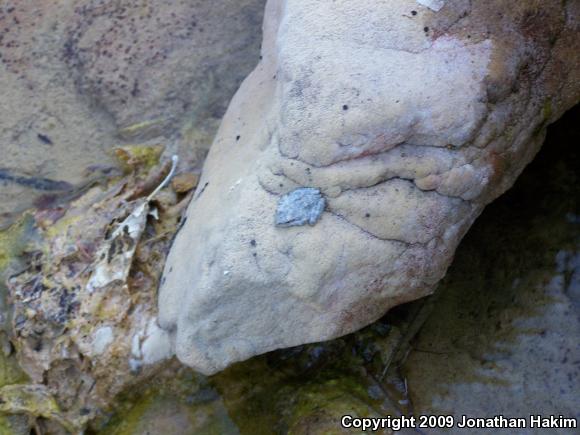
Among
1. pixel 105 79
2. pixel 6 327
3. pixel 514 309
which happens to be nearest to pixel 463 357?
pixel 514 309

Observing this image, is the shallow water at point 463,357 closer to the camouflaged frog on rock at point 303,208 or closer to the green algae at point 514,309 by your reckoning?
the green algae at point 514,309

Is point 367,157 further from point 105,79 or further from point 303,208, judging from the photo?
point 105,79


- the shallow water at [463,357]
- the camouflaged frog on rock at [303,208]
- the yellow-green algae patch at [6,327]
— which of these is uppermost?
the camouflaged frog on rock at [303,208]

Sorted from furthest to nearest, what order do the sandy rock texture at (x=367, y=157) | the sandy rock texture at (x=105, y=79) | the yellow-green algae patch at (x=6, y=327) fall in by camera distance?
1. the sandy rock texture at (x=105, y=79)
2. the yellow-green algae patch at (x=6, y=327)
3. the sandy rock texture at (x=367, y=157)

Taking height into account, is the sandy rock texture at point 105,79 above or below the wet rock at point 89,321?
above

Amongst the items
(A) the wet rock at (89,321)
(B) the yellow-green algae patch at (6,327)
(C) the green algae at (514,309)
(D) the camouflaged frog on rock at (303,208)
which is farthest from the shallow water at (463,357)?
(D) the camouflaged frog on rock at (303,208)

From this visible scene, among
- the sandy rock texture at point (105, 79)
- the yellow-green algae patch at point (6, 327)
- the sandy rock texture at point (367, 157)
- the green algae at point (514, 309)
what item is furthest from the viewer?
the sandy rock texture at point (105, 79)
